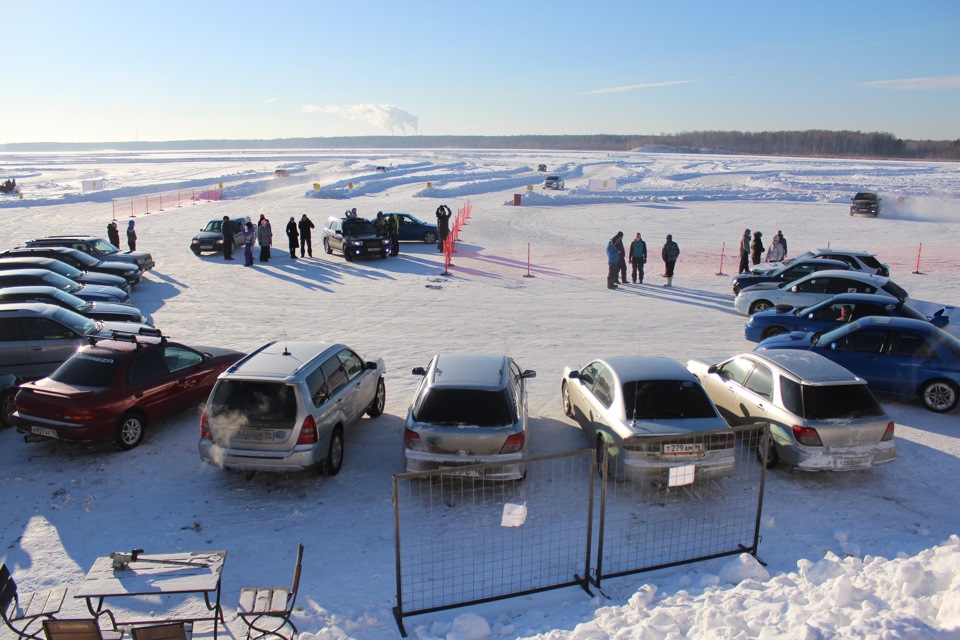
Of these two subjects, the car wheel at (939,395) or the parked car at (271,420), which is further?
the car wheel at (939,395)

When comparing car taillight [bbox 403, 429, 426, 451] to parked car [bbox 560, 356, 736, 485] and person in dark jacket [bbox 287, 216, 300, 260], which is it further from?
person in dark jacket [bbox 287, 216, 300, 260]

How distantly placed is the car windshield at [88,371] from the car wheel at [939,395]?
11450mm

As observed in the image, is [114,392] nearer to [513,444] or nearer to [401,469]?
[401,469]

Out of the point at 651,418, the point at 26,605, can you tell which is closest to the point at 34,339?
the point at 26,605

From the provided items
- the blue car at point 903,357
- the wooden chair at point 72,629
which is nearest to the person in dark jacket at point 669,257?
the blue car at point 903,357

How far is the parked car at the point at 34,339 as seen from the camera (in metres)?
11.3

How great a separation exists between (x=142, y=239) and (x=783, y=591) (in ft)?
97.1

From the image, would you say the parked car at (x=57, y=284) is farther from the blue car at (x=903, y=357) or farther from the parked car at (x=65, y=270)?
the blue car at (x=903, y=357)

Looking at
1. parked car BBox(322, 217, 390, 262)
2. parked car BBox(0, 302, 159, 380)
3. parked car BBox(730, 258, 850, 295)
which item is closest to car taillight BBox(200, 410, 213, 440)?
parked car BBox(0, 302, 159, 380)

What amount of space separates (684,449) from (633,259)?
13479 mm

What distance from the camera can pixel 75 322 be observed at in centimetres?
1205

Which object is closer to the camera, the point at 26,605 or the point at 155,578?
the point at 155,578

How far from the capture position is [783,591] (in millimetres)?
5414

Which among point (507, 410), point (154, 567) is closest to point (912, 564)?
point (507, 410)
